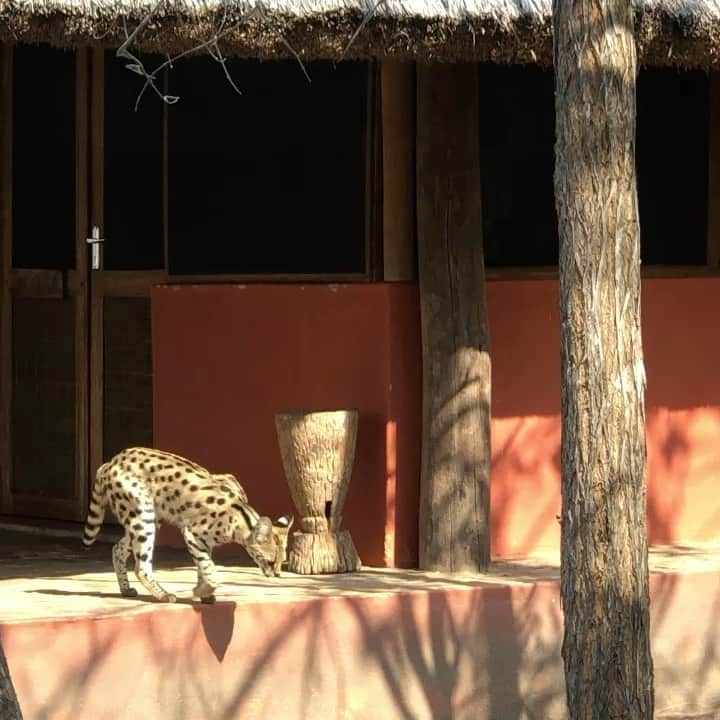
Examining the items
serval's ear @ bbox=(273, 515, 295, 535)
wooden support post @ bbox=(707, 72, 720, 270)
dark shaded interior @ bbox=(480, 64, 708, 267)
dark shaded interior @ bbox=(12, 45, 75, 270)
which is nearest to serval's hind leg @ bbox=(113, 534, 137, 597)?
serval's ear @ bbox=(273, 515, 295, 535)

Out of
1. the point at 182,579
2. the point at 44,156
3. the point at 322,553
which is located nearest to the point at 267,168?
the point at 44,156

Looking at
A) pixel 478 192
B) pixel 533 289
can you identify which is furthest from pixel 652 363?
pixel 478 192

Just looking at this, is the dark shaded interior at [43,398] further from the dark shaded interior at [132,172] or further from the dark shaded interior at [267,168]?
the dark shaded interior at [267,168]

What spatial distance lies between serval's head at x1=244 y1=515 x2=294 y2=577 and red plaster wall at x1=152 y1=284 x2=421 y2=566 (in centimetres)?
89

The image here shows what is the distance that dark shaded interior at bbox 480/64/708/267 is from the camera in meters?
9.46

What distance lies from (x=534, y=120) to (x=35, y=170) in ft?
8.99

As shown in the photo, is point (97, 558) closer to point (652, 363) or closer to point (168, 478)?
point (168, 478)

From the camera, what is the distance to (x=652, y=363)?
9820mm

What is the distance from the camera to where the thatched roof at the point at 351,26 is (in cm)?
758

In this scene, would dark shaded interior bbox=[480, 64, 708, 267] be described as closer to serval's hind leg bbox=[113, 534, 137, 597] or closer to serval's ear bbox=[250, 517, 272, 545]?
serval's ear bbox=[250, 517, 272, 545]

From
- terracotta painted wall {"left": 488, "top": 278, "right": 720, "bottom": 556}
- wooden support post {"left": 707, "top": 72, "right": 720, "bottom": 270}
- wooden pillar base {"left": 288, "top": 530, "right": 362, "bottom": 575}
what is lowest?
wooden pillar base {"left": 288, "top": 530, "right": 362, "bottom": 575}

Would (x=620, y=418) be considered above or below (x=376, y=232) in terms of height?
below

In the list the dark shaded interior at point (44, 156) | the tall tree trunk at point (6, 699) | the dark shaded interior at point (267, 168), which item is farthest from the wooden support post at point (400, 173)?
the tall tree trunk at point (6, 699)

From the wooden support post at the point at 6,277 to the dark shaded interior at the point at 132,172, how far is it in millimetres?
728
